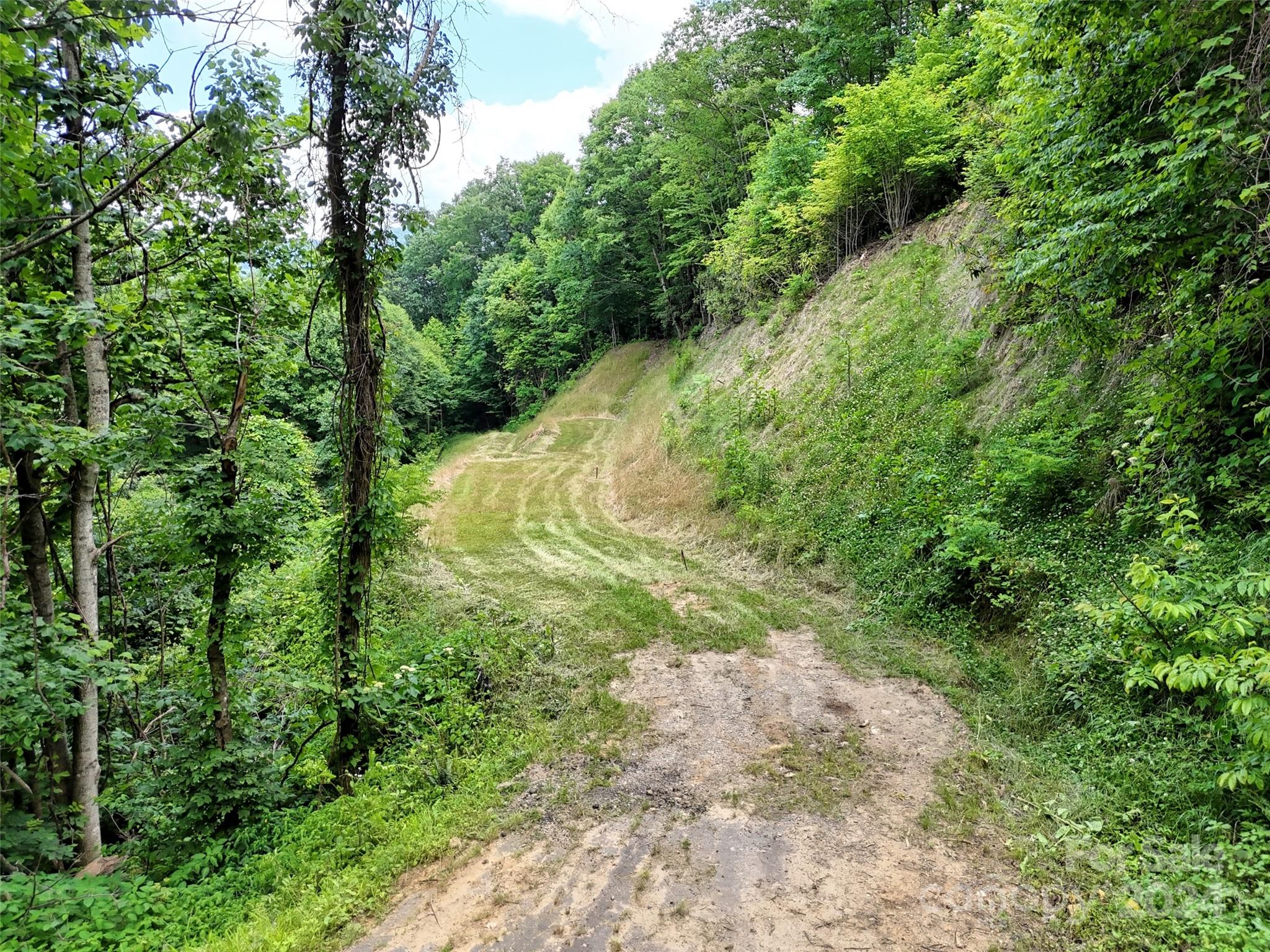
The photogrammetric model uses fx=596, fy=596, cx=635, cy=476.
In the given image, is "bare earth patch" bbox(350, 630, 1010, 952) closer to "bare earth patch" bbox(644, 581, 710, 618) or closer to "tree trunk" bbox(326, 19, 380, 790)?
"tree trunk" bbox(326, 19, 380, 790)

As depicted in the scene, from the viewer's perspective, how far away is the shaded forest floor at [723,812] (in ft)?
10.7

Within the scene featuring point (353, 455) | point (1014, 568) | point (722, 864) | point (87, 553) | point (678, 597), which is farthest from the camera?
point (678, 597)

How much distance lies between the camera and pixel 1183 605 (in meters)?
3.76

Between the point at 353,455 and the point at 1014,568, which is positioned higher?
the point at 353,455

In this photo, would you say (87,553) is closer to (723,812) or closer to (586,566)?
(723,812)

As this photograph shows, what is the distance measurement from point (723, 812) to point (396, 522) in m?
3.66

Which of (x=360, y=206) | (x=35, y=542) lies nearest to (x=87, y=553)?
(x=35, y=542)

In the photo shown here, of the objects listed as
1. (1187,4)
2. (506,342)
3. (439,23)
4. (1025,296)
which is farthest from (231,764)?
(506,342)

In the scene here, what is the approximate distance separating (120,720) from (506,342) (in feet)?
116

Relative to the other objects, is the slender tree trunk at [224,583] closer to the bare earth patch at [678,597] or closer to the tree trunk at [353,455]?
the tree trunk at [353,455]

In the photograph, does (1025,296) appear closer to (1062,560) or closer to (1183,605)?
(1062,560)

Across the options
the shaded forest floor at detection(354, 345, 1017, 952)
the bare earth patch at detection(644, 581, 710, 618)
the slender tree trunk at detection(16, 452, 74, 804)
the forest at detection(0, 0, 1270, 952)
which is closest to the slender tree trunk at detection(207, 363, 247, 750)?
the forest at detection(0, 0, 1270, 952)

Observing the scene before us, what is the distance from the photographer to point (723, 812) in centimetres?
420

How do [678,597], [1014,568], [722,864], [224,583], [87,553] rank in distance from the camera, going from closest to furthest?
Answer: [722,864] < [87,553] < [224,583] < [1014,568] < [678,597]
